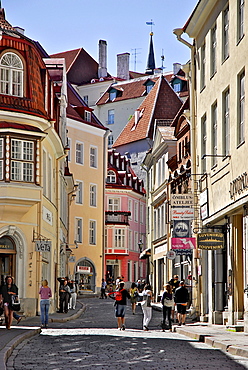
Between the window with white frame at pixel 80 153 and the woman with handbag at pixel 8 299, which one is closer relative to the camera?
the woman with handbag at pixel 8 299

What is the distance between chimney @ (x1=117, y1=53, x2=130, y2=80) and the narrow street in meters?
87.7

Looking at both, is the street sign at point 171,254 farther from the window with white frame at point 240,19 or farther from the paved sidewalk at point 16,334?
the window with white frame at point 240,19

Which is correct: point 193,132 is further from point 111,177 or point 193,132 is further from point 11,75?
point 111,177

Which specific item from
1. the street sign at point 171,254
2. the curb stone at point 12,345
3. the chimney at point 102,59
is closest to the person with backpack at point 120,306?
the curb stone at point 12,345

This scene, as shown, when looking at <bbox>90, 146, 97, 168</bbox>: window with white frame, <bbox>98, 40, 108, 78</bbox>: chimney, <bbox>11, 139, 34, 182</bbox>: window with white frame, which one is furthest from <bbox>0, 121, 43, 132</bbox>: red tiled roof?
<bbox>98, 40, 108, 78</bbox>: chimney

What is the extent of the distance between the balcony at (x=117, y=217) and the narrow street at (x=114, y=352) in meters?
53.6

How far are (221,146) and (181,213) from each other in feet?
15.0

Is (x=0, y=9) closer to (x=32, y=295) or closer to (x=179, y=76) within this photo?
(x=32, y=295)

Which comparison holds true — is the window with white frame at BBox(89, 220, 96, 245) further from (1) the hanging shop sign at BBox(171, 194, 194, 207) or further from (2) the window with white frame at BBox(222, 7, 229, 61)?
(2) the window with white frame at BBox(222, 7, 229, 61)

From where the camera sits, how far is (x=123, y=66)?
363 feet

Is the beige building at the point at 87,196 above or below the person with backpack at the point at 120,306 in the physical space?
above

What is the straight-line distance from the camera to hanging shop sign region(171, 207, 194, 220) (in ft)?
98.8

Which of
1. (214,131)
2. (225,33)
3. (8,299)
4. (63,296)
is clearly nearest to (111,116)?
(63,296)

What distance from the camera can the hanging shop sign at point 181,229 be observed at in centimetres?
3030
